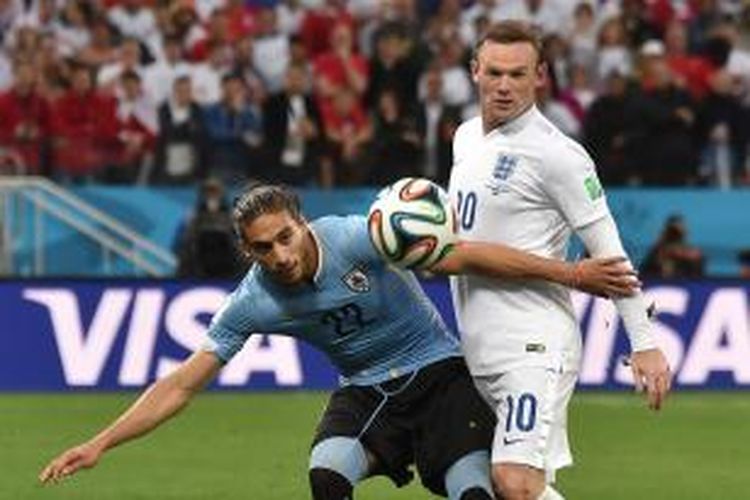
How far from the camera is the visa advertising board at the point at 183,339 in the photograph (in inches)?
638

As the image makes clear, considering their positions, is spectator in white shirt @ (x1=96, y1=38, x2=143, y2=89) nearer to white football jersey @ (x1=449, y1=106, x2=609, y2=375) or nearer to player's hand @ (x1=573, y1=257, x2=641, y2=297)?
white football jersey @ (x1=449, y1=106, x2=609, y2=375)

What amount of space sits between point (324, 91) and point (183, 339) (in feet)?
12.5

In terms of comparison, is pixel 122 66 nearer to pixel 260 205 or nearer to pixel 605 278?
pixel 260 205

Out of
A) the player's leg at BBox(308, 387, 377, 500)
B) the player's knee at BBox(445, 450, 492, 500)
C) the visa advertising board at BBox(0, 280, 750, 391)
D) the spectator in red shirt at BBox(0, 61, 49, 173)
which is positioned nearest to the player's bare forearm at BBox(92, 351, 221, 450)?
the player's leg at BBox(308, 387, 377, 500)

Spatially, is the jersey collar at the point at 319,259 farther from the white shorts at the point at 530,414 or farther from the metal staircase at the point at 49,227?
the metal staircase at the point at 49,227

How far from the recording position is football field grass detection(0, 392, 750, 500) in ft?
38.5

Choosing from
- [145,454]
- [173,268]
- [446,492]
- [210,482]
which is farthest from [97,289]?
[446,492]

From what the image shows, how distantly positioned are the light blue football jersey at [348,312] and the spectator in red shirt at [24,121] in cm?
1039

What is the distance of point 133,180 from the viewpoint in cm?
1878

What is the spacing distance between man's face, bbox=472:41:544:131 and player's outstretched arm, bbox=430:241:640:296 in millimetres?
552

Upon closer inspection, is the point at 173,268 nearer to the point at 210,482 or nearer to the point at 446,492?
the point at 210,482

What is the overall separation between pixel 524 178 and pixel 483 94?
351mm

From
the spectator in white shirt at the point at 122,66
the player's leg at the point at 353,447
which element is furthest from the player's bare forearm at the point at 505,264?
the spectator in white shirt at the point at 122,66

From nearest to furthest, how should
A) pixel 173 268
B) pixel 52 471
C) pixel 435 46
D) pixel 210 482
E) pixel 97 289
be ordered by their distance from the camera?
pixel 52 471 → pixel 210 482 → pixel 97 289 → pixel 173 268 → pixel 435 46
